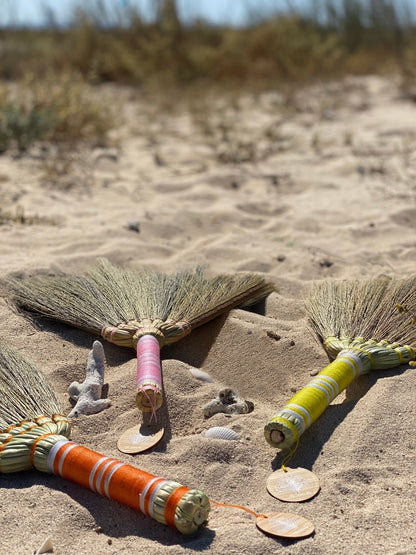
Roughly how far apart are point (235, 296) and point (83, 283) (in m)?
0.63

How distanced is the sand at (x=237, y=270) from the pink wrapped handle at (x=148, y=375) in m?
0.07

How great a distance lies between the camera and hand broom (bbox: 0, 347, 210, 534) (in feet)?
5.74

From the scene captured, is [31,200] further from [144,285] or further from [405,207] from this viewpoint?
[405,207]

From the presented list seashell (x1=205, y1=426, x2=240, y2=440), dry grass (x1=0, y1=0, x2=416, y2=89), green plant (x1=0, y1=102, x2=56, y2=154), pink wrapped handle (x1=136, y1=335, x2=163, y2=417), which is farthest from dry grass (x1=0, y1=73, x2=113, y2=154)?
seashell (x1=205, y1=426, x2=240, y2=440)

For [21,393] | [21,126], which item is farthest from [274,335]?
[21,126]

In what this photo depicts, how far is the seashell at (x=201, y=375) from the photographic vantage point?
2432mm

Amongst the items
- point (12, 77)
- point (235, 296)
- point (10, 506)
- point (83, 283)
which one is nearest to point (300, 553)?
point (10, 506)

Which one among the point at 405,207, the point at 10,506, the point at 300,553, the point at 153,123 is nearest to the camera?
the point at 300,553

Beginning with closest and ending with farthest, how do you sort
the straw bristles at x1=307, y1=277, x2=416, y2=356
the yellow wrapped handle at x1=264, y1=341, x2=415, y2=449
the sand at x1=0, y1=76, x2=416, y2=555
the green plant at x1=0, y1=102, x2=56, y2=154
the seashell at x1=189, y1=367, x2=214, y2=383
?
Result: the sand at x1=0, y1=76, x2=416, y2=555, the yellow wrapped handle at x1=264, y1=341, x2=415, y2=449, the seashell at x1=189, y1=367, x2=214, y2=383, the straw bristles at x1=307, y1=277, x2=416, y2=356, the green plant at x1=0, y1=102, x2=56, y2=154

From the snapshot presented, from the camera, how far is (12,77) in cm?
764

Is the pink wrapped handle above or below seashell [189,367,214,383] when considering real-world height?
above

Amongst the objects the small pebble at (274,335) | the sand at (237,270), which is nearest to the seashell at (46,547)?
the sand at (237,270)

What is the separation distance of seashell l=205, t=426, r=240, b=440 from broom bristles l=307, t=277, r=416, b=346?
594 millimetres

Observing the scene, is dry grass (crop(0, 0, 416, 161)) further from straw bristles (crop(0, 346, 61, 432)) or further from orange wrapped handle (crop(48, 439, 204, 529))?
orange wrapped handle (crop(48, 439, 204, 529))
